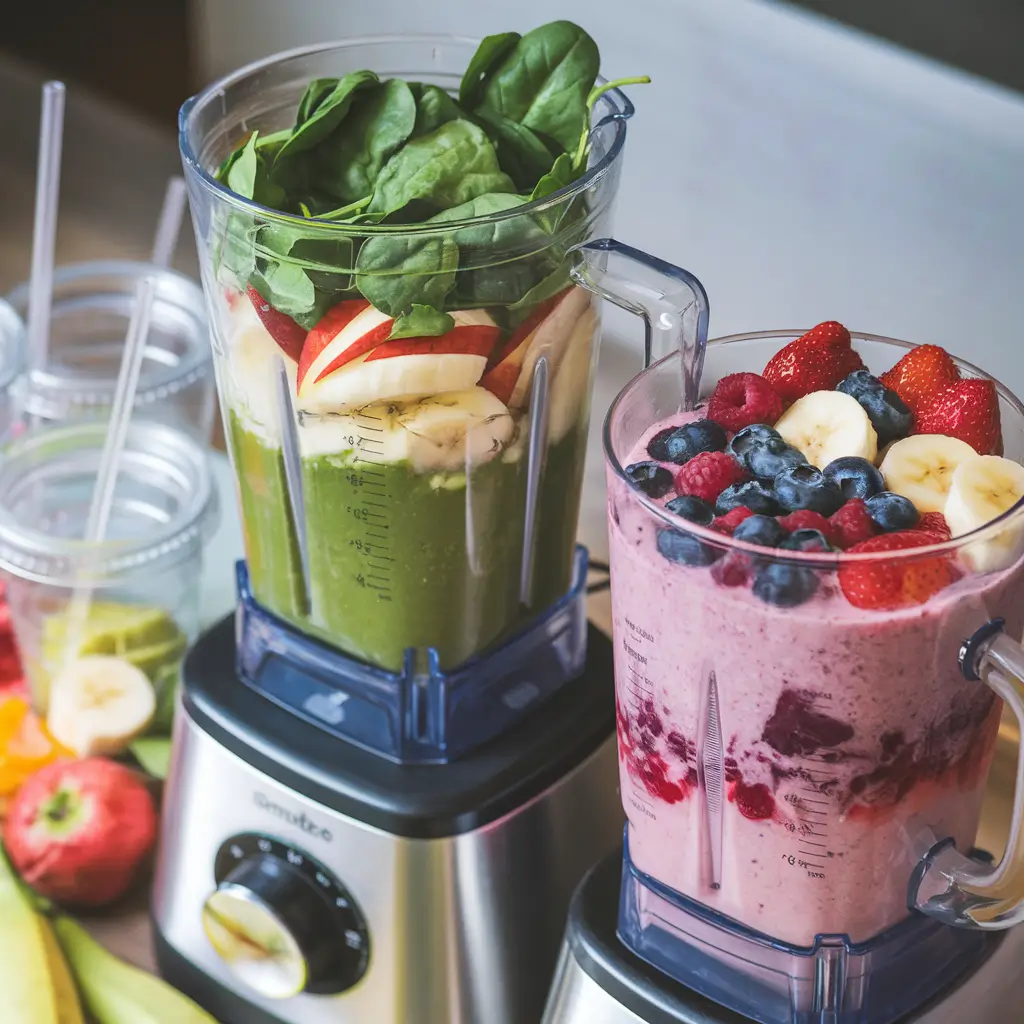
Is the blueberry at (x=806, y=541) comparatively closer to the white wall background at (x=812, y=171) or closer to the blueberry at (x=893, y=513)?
the blueberry at (x=893, y=513)

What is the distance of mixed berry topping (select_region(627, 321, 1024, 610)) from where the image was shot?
0.52 metres

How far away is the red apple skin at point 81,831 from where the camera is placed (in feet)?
2.84

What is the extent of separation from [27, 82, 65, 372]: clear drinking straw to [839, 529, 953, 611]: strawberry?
0.68 m

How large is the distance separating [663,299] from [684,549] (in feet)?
0.44

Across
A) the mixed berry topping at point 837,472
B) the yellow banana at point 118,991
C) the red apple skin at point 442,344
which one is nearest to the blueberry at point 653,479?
the mixed berry topping at point 837,472

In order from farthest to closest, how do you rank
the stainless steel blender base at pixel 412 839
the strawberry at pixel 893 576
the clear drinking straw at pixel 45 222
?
the clear drinking straw at pixel 45 222 < the stainless steel blender base at pixel 412 839 < the strawberry at pixel 893 576

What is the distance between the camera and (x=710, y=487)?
0.56 m

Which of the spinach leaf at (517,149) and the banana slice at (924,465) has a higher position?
the spinach leaf at (517,149)

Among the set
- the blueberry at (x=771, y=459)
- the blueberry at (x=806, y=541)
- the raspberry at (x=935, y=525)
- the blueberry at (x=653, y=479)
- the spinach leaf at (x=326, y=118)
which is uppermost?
the spinach leaf at (x=326, y=118)

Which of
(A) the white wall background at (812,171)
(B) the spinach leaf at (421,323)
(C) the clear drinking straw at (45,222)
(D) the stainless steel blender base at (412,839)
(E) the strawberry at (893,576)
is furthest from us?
(C) the clear drinking straw at (45,222)

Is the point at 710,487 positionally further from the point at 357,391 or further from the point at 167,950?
the point at 167,950

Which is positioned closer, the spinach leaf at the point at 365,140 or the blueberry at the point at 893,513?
the blueberry at the point at 893,513

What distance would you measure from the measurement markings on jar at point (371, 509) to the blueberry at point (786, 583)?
203 millimetres

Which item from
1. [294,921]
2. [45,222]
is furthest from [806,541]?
[45,222]
